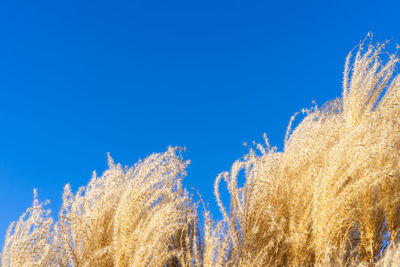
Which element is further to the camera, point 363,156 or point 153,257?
point 153,257

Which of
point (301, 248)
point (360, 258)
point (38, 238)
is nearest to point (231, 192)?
point (301, 248)

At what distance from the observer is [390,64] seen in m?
2.79

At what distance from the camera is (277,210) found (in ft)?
7.38

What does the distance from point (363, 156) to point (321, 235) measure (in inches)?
16.8

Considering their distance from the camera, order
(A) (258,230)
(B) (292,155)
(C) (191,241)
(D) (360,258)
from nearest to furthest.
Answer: (D) (360,258) < (A) (258,230) < (B) (292,155) < (C) (191,241)

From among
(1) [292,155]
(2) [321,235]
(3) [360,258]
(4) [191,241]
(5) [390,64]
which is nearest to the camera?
(2) [321,235]

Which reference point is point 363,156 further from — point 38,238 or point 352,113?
point 38,238

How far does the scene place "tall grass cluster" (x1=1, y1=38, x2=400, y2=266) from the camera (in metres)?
1.88

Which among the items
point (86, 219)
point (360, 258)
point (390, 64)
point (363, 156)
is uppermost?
point (390, 64)

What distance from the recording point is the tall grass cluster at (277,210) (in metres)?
1.88

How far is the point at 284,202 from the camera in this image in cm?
224

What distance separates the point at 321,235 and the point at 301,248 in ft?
0.52

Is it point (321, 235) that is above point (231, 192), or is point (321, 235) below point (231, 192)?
below

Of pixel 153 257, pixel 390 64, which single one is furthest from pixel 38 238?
pixel 390 64
